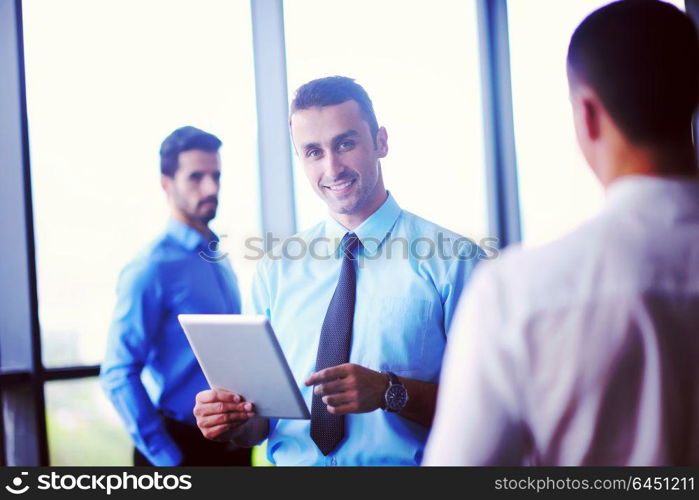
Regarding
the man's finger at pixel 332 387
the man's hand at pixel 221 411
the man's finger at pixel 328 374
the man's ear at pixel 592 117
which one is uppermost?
the man's ear at pixel 592 117

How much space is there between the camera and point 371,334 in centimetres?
173

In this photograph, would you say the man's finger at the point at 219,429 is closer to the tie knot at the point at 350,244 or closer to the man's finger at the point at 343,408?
the man's finger at the point at 343,408

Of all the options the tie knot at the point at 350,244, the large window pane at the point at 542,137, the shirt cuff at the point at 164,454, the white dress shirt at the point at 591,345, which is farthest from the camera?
the large window pane at the point at 542,137

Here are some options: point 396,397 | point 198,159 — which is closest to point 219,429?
point 396,397

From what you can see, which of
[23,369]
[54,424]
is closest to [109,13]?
[23,369]

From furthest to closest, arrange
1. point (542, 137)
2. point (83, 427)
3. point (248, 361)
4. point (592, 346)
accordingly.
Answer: point (542, 137), point (83, 427), point (248, 361), point (592, 346)

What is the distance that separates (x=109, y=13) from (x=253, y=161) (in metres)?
0.78

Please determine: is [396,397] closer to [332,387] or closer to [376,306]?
[332,387]

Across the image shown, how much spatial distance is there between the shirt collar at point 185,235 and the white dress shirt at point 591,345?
75.5 inches

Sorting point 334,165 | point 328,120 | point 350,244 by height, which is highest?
point 328,120

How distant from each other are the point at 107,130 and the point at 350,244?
46.2 inches

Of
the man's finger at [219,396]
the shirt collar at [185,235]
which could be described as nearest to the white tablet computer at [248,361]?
the man's finger at [219,396]

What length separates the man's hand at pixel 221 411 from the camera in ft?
4.97

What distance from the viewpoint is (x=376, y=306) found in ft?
5.73
